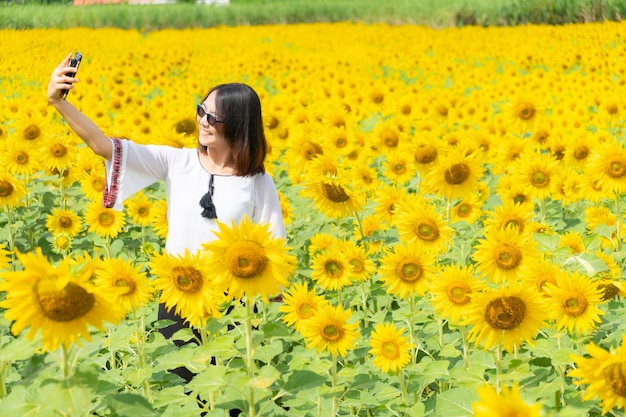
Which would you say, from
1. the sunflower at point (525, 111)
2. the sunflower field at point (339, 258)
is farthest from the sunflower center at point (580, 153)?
the sunflower at point (525, 111)

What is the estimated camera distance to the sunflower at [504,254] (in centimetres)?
273

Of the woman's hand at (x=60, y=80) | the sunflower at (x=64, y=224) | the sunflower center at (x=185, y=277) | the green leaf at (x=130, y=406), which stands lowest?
the sunflower at (x=64, y=224)

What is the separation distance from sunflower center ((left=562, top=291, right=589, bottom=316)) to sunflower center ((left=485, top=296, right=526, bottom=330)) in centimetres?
19

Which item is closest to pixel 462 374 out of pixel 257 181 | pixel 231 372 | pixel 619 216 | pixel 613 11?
pixel 231 372

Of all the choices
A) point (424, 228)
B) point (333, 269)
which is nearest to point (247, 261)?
point (333, 269)

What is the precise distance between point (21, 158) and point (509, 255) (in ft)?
11.2

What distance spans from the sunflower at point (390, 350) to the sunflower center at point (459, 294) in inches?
8.9

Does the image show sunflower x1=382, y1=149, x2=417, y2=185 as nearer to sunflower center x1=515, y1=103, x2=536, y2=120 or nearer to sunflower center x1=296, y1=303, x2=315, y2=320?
sunflower center x1=515, y1=103, x2=536, y2=120

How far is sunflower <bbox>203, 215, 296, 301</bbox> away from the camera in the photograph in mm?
1937

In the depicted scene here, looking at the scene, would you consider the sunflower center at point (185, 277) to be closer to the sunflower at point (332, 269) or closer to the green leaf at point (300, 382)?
the green leaf at point (300, 382)

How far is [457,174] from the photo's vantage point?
386 centimetres

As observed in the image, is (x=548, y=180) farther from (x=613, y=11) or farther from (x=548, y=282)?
(x=613, y=11)

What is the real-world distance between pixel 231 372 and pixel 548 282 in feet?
3.45

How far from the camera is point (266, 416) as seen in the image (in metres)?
2.66
